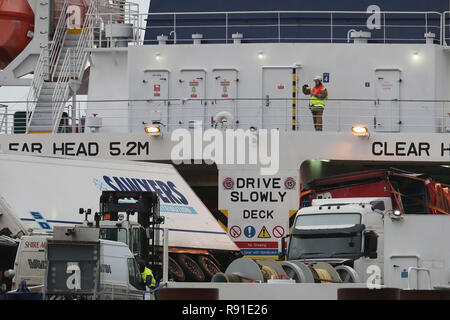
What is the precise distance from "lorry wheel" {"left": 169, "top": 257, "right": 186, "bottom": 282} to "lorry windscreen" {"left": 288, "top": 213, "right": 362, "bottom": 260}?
7.82ft

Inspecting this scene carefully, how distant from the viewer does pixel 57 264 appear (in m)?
18.6

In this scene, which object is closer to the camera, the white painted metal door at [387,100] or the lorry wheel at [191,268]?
the lorry wheel at [191,268]

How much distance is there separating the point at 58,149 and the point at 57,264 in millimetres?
15279

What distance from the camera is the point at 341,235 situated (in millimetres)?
26953

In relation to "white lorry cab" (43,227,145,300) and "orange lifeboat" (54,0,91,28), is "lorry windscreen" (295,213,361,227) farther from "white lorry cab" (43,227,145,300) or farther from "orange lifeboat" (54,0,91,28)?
"orange lifeboat" (54,0,91,28)

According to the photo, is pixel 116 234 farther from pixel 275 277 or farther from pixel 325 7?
pixel 325 7

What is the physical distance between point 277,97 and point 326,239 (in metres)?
8.48

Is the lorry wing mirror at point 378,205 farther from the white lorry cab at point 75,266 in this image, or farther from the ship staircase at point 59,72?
the ship staircase at point 59,72

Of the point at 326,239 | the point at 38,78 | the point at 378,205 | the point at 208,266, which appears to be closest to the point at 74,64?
the point at 38,78

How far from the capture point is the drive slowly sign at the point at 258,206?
32312 mm

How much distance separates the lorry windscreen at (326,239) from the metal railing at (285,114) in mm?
7285

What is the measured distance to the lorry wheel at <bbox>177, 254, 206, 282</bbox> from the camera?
2842 cm

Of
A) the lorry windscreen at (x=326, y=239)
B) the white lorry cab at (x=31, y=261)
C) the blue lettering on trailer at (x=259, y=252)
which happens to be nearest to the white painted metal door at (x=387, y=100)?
the blue lettering on trailer at (x=259, y=252)

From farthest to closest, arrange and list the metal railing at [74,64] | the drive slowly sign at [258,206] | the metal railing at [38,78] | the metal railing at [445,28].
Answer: the metal railing at [38,78], the metal railing at [74,64], the metal railing at [445,28], the drive slowly sign at [258,206]
